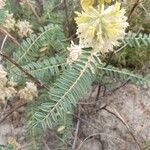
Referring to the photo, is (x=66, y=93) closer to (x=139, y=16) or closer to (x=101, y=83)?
(x=101, y=83)

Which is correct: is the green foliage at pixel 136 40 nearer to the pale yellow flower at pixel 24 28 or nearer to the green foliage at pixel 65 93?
the green foliage at pixel 65 93

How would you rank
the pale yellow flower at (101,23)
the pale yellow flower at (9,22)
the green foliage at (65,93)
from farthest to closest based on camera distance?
the pale yellow flower at (9,22) < the green foliage at (65,93) < the pale yellow flower at (101,23)

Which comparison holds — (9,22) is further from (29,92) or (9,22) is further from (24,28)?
→ (29,92)

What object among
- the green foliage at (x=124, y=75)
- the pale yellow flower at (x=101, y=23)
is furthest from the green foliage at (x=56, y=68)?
the pale yellow flower at (x=101, y=23)

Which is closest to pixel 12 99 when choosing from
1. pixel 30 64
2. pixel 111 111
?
pixel 30 64

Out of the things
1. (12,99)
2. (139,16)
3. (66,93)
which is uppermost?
(139,16)

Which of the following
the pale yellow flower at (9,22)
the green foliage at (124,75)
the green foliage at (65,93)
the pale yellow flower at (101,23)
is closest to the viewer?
the pale yellow flower at (101,23)

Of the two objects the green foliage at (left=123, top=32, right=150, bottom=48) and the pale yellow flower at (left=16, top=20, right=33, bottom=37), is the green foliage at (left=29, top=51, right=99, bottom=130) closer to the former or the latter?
the green foliage at (left=123, top=32, right=150, bottom=48)
